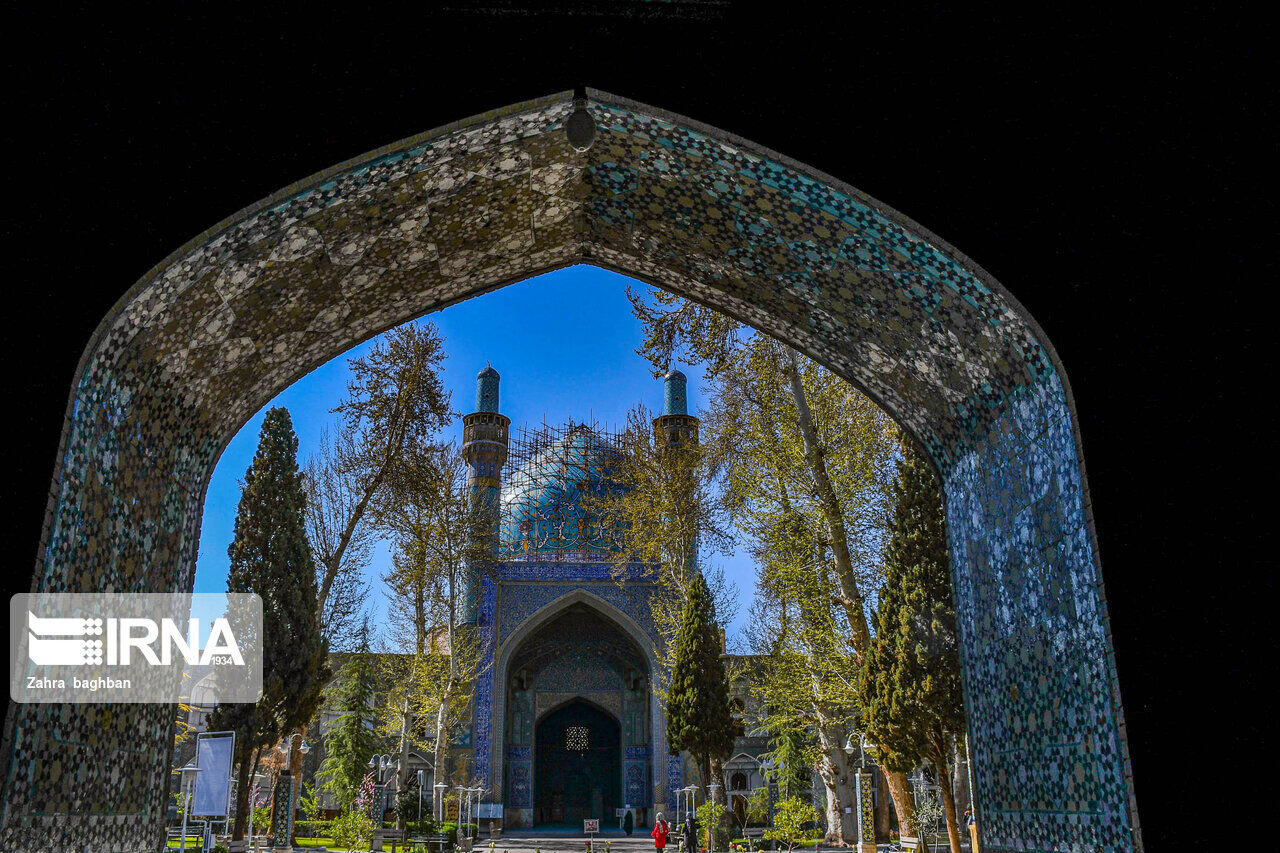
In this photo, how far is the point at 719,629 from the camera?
1891cm

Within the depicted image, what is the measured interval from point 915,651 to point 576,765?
21831mm

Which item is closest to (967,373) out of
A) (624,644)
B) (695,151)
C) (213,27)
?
(695,151)

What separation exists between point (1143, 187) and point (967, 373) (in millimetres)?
918

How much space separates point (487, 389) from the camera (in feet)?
94.1

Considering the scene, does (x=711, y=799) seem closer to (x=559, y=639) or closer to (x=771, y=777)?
(x=771, y=777)

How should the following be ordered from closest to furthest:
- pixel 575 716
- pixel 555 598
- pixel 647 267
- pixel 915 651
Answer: pixel 647 267
pixel 915 651
pixel 555 598
pixel 575 716

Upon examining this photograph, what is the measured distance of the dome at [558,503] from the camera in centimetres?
2680

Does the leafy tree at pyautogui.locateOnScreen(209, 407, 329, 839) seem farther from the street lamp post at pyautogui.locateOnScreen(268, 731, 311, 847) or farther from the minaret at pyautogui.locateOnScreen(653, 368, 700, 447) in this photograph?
the minaret at pyautogui.locateOnScreen(653, 368, 700, 447)

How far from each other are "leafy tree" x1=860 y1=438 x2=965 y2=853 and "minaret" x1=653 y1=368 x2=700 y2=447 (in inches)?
611

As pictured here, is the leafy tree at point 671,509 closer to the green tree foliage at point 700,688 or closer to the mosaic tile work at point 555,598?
the green tree foliage at point 700,688

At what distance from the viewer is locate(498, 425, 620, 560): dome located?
26797mm

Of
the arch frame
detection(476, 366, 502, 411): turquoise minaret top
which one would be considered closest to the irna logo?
the arch frame

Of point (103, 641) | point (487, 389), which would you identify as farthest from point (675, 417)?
point (103, 641)

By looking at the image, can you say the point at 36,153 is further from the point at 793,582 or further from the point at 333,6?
the point at 793,582
